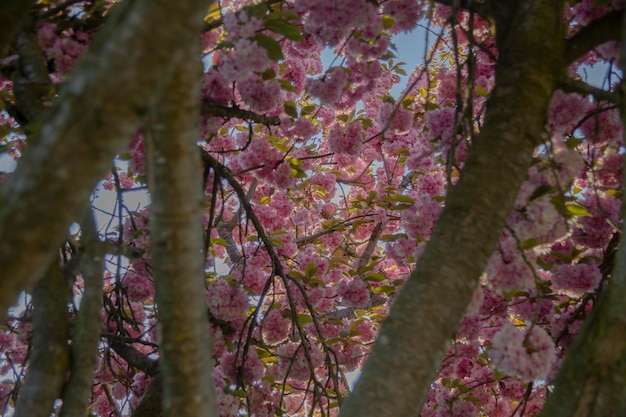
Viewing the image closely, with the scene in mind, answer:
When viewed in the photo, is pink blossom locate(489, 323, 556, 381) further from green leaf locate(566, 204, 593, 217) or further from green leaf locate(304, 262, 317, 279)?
green leaf locate(304, 262, 317, 279)

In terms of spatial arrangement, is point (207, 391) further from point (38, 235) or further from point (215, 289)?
point (215, 289)

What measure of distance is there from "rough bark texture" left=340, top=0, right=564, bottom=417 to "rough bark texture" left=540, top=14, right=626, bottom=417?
349mm

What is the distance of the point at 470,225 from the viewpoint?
1549 millimetres

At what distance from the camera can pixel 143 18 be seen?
910 millimetres

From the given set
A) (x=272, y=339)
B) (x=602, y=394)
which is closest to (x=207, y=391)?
(x=602, y=394)

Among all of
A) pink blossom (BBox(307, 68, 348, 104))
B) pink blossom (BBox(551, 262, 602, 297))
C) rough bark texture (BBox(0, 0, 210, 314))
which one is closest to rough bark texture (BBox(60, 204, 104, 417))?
rough bark texture (BBox(0, 0, 210, 314))

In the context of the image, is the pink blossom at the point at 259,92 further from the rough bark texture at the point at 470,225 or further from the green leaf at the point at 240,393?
the green leaf at the point at 240,393

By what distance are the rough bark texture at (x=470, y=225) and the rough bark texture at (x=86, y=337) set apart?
810 millimetres

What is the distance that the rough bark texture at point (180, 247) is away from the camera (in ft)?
3.66

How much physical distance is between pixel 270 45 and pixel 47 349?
1.31 m

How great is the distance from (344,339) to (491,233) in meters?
2.18

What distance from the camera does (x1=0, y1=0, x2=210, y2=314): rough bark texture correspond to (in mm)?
870

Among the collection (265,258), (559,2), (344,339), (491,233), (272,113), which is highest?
(272,113)

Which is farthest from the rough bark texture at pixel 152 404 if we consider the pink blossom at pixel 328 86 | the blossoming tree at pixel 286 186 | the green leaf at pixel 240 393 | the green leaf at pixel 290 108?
the pink blossom at pixel 328 86
